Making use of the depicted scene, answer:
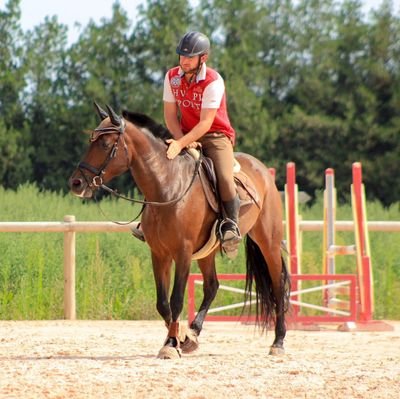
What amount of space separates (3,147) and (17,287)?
19003 mm

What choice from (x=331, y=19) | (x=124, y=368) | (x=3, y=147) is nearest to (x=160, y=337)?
(x=124, y=368)

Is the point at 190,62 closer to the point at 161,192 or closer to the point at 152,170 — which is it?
the point at 152,170

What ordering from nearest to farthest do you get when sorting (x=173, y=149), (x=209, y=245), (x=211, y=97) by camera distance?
(x=173, y=149) < (x=211, y=97) < (x=209, y=245)

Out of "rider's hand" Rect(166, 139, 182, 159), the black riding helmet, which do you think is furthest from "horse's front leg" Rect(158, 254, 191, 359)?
the black riding helmet

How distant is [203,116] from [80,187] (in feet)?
3.86

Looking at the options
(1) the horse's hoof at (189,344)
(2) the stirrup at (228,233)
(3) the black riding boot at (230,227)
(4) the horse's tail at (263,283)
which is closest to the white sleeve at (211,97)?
(3) the black riding boot at (230,227)

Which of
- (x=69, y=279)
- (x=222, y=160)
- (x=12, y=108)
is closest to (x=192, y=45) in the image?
(x=222, y=160)

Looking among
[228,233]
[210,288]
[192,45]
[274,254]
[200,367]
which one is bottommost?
[200,367]

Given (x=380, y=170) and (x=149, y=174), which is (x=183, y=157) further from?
(x=380, y=170)

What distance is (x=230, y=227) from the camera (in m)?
8.10

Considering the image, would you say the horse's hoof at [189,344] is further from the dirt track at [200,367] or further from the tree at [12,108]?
the tree at [12,108]

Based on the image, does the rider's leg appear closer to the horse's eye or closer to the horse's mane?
the horse's mane

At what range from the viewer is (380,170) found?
3256 cm

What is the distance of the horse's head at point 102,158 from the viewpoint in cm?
741
